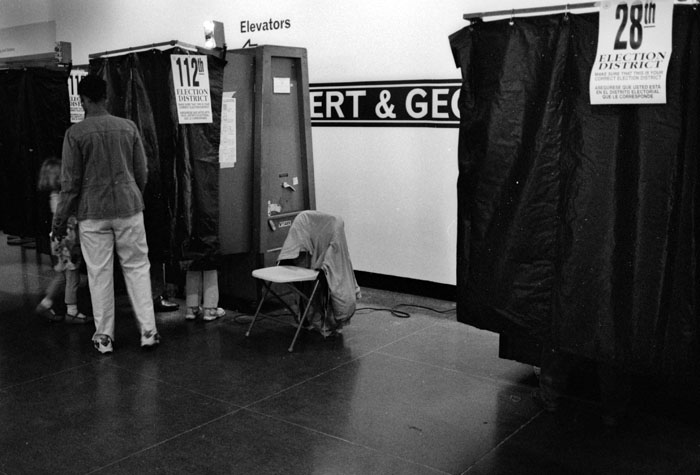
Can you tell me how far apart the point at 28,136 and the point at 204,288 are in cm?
244

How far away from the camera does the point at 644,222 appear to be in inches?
125

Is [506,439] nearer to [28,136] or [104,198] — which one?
[104,198]

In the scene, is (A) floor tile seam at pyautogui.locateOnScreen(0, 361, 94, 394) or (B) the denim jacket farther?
(B) the denim jacket

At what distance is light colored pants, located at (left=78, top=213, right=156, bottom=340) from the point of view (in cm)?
474

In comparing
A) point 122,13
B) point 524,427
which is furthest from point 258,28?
point 524,427

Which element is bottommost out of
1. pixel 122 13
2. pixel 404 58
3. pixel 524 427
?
pixel 524 427

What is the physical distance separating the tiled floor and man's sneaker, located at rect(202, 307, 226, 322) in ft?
0.80

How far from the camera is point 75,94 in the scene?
617 centimetres

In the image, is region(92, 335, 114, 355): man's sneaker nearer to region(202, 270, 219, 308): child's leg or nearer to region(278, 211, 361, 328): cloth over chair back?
region(202, 270, 219, 308): child's leg

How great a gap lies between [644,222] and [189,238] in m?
3.29

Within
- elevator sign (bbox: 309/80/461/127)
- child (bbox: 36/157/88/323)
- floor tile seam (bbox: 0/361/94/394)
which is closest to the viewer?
floor tile seam (bbox: 0/361/94/394)

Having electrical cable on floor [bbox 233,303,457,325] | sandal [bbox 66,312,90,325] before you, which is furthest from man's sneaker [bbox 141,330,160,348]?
sandal [bbox 66,312,90,325]

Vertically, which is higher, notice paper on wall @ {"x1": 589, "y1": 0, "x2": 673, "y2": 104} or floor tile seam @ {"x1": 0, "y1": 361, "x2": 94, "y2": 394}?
notice paper on wall @ {"x1": 589, "y1": 0, "x2": 673, "y2": 104}

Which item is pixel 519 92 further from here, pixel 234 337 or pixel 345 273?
pixel 234 337
